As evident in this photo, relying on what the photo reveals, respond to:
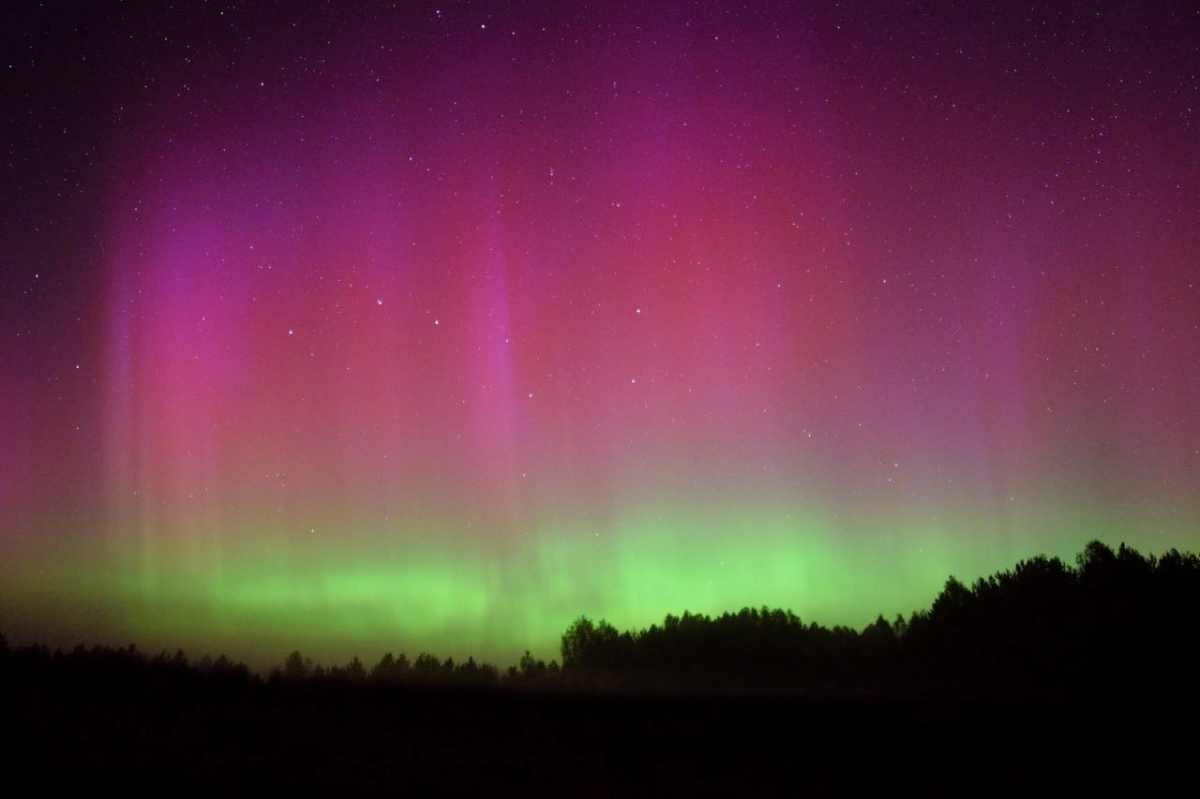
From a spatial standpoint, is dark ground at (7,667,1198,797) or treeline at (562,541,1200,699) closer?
dark ground at (7,667,1198,797)

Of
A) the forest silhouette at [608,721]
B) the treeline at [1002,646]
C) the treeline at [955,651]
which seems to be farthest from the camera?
the treeline at [1002,646]

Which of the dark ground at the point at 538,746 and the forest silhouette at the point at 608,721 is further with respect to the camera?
the forest silhouette at the point at 608,721

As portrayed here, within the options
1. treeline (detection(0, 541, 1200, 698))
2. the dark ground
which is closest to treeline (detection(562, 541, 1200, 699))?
treeline (detection(0, 541, 1200, 698))

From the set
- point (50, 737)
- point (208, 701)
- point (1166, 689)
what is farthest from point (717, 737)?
point (1166, 689)

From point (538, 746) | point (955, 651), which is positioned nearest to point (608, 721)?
point (538, 746)

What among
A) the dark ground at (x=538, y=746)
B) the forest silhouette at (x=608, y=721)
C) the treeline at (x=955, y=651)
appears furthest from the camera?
the treeline at (x=955, y=651)

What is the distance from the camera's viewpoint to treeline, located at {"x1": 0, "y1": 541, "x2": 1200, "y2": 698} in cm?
2577

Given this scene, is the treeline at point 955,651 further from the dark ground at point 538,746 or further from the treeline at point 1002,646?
the dark ground at point 538,746

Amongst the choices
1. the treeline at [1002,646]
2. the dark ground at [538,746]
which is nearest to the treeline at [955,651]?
the treeline at [1002,646]

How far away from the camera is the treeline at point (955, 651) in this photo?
25766mm

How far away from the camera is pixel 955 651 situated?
3959 centimetres

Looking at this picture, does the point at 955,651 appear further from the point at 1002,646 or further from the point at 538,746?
the point at 538,746

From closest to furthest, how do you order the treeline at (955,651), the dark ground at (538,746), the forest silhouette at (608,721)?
the dark ground at (538,746) < the forest silhouette at (608,721) < the treeline at (955,651)

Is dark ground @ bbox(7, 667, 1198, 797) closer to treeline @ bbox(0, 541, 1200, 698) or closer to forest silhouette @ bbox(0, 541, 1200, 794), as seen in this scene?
forest silhouette @ bbox(0, 541, 1200, 794)
